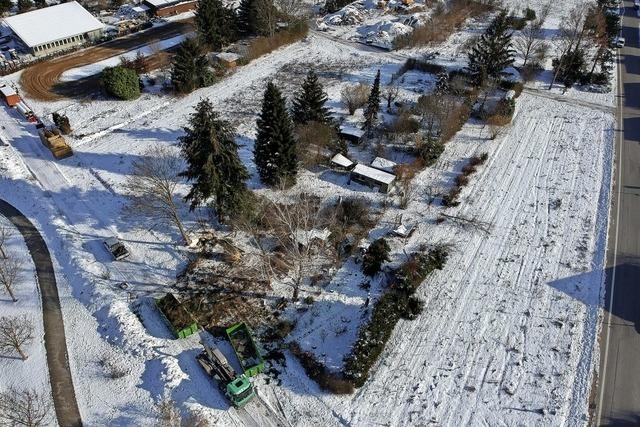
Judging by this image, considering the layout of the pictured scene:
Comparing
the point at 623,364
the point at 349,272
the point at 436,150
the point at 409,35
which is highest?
the point at 409,35

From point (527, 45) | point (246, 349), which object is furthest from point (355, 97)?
point (246, 349)

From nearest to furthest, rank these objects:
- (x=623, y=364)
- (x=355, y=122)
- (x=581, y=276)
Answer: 1. (x=623, y=364)
2. (x=581, y=276)
3. (x=355, y=122)

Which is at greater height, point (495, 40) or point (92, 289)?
point (495, 40)

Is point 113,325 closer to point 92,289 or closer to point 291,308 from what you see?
point 92,289

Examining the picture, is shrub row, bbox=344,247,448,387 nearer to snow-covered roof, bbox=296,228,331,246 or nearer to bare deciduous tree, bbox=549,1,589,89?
snow-covered roof, bbox=296,228,331,246

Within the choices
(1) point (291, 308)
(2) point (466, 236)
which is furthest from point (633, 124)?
(1) point (291, 308)

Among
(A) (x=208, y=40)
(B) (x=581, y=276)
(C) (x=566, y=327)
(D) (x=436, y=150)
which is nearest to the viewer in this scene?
(C) (x=566, y=327)

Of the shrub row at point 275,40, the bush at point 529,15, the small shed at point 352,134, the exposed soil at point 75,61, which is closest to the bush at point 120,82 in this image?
the exposed soil at point 75,61

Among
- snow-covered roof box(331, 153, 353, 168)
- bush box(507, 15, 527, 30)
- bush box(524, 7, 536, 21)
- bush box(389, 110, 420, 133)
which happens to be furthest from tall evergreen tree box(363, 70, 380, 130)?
bush box(524, 7, 536, 21)
